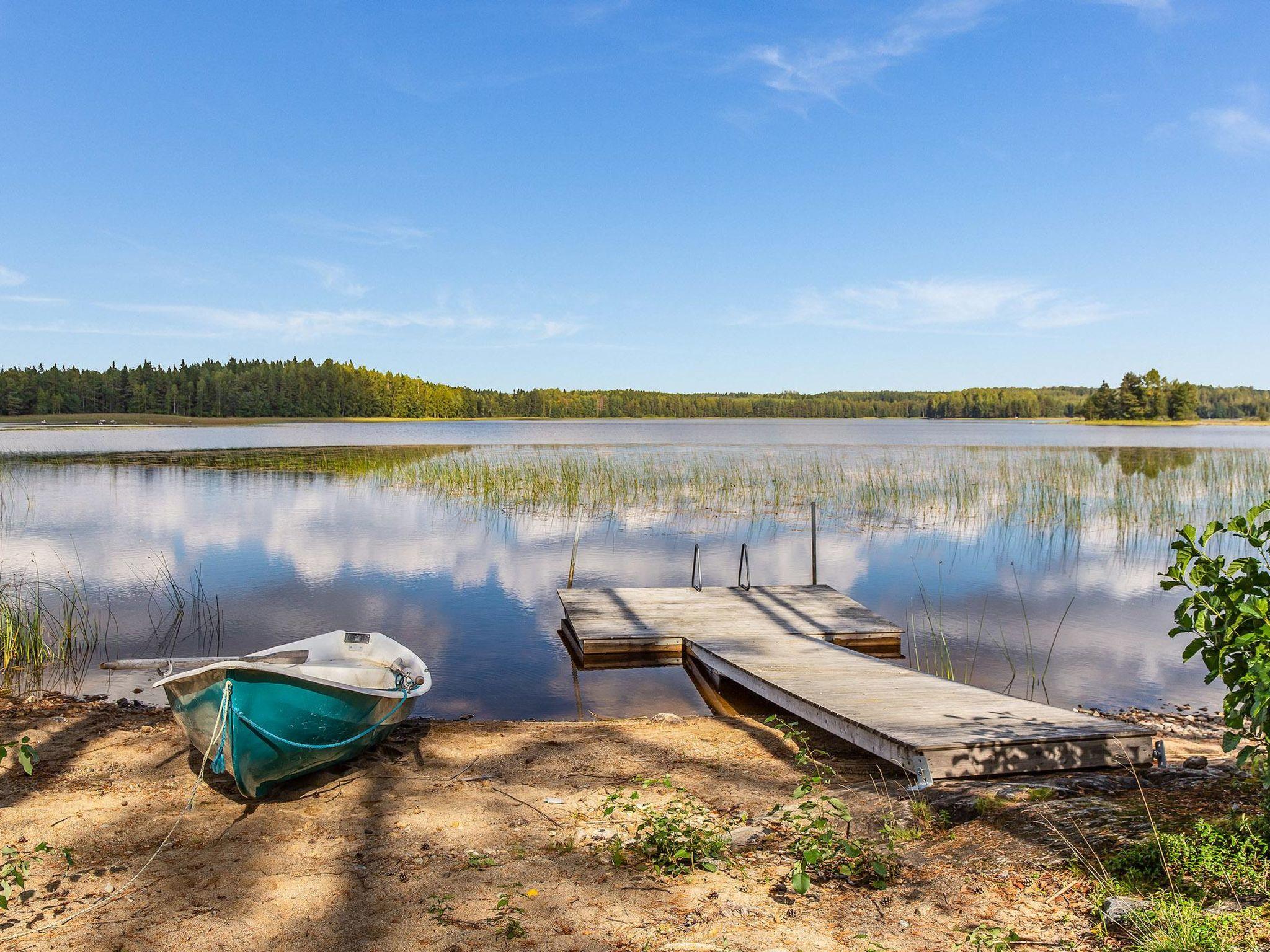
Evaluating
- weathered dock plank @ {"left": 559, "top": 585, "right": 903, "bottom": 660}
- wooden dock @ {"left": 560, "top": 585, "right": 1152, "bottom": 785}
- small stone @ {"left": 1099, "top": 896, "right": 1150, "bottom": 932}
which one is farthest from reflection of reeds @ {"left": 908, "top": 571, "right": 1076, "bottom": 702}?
small stone @ {"left": 1099, "top": 896, "right": 1150, "bottom": 932}

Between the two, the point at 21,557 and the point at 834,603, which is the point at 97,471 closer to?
the point at 21,557

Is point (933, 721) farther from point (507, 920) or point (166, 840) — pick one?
point (166, 840)

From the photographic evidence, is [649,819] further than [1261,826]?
Yes

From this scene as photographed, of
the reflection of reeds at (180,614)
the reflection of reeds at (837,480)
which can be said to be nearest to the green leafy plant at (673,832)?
the reflection of reeds at (180,614)

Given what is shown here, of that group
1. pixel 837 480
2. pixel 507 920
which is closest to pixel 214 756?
pixel 507 920

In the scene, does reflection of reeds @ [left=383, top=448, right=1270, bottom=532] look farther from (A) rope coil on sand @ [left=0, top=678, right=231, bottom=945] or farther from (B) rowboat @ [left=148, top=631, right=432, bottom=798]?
(A) rope coil on sand @ [left=0, top=678, right=231, bottom=945]

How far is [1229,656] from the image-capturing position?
294 cm

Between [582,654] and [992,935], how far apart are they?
653cm

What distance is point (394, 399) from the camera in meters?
114

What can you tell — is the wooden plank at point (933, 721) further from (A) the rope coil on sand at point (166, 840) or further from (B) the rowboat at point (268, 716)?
(A) the rope coil on sand at point (166, 840)

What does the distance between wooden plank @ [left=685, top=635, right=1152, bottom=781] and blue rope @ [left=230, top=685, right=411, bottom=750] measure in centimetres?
295

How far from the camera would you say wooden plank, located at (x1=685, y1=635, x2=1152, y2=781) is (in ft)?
15.2

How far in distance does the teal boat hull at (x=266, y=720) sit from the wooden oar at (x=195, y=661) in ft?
0.53

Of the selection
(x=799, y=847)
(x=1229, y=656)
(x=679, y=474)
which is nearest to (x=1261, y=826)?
(x=1229, y=656)
